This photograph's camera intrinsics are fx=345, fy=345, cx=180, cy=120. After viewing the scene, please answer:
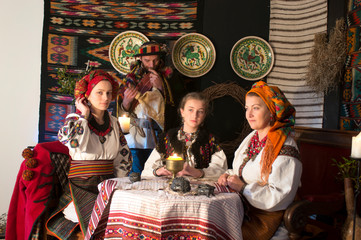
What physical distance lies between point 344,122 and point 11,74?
427cm

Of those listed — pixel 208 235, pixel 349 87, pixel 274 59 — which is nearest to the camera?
pixel 208 235

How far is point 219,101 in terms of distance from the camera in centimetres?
466

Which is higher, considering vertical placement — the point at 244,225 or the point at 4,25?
the point at 4,25

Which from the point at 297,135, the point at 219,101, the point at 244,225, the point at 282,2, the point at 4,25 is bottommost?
the point at 244,225

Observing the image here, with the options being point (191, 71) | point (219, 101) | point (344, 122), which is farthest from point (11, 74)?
point (344, 122)

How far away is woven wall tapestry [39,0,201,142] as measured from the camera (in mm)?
4750

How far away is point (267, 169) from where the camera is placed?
2357 millimetres

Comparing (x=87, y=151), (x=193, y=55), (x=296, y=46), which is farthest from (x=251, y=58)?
(x=87, y=151)

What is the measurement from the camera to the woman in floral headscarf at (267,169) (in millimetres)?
2236

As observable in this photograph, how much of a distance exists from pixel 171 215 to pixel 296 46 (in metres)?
3.37

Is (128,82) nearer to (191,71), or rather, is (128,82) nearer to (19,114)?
(191,71)

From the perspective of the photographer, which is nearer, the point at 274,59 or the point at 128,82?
the point at 128,82

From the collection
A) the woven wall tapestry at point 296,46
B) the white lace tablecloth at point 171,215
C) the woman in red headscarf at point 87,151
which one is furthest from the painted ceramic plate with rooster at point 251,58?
the white lace tablecloth at point 171,215

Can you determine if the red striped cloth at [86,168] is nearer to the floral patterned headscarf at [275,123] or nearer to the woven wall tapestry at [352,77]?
the floral patterned headscarf at [275,123]
